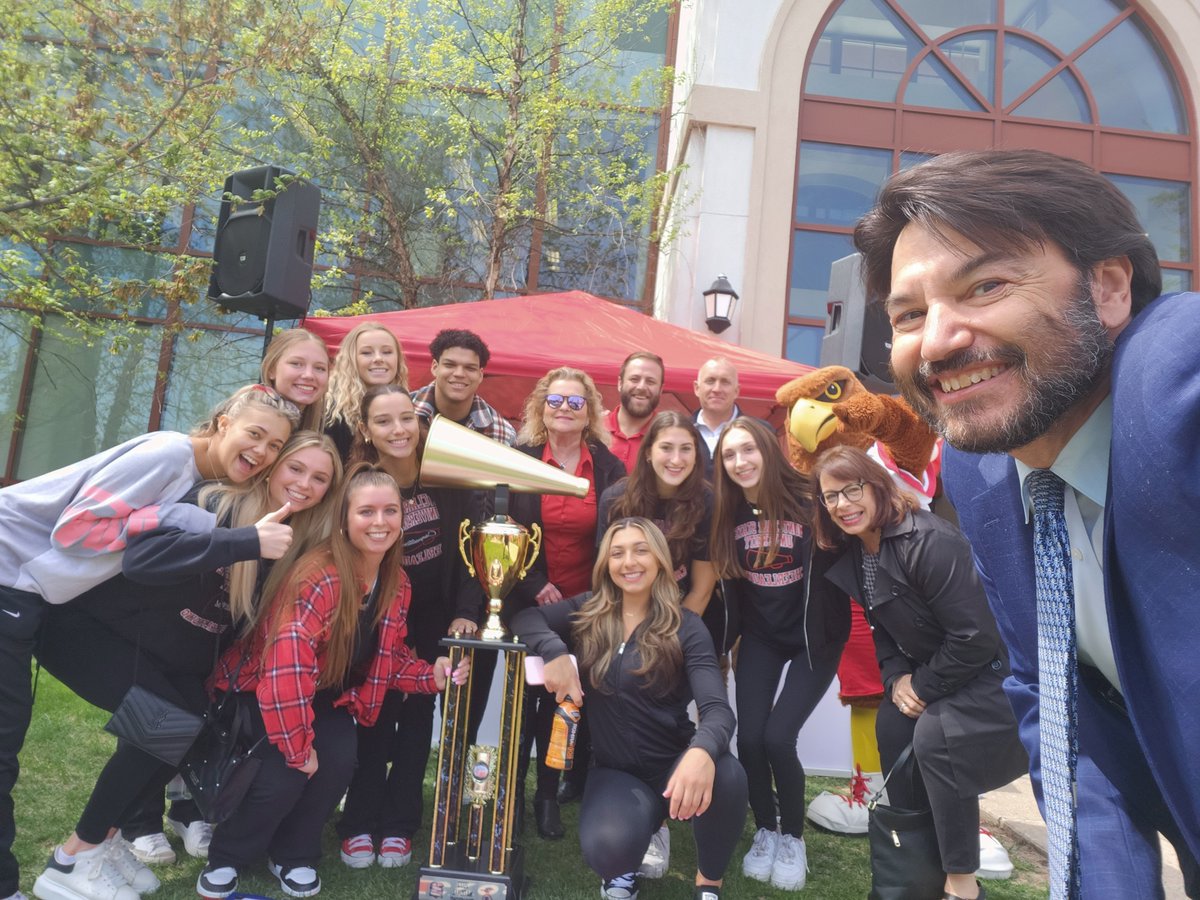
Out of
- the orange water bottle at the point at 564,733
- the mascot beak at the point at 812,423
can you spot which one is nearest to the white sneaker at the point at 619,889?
the orange water bottle at the point at 564,733

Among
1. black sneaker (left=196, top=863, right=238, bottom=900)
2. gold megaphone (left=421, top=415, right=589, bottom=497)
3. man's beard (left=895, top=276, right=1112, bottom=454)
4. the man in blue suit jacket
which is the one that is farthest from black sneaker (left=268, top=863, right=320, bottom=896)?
man's beard (left=895, top=276, right=1112, bottom=454)

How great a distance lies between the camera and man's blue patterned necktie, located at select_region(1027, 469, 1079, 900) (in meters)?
1.28

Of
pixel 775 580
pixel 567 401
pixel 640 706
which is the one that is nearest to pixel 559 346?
pixel 567 401

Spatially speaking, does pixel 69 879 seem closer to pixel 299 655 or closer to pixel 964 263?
pixel 299 655

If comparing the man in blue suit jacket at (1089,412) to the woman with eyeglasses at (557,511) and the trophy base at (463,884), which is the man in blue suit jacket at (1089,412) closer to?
the trophy base at (463,884)

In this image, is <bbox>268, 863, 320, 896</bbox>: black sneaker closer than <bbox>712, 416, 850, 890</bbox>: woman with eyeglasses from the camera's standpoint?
Yes

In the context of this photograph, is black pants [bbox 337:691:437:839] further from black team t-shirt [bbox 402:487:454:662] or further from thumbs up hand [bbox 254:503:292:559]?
thumbs up hand [bbox 254:503:292:559]

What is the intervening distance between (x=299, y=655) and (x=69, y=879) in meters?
0.94

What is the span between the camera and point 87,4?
290 inches

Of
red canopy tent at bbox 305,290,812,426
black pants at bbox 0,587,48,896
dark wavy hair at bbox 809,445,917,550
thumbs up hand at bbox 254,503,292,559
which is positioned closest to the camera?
black pants at bbox 0,587,48,896

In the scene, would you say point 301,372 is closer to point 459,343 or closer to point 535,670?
point 459,343

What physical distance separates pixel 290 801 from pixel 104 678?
0.73 metres

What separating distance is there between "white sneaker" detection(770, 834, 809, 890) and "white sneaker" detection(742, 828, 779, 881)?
0.02 meters

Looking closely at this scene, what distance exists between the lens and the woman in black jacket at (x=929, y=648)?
2.86 metres
